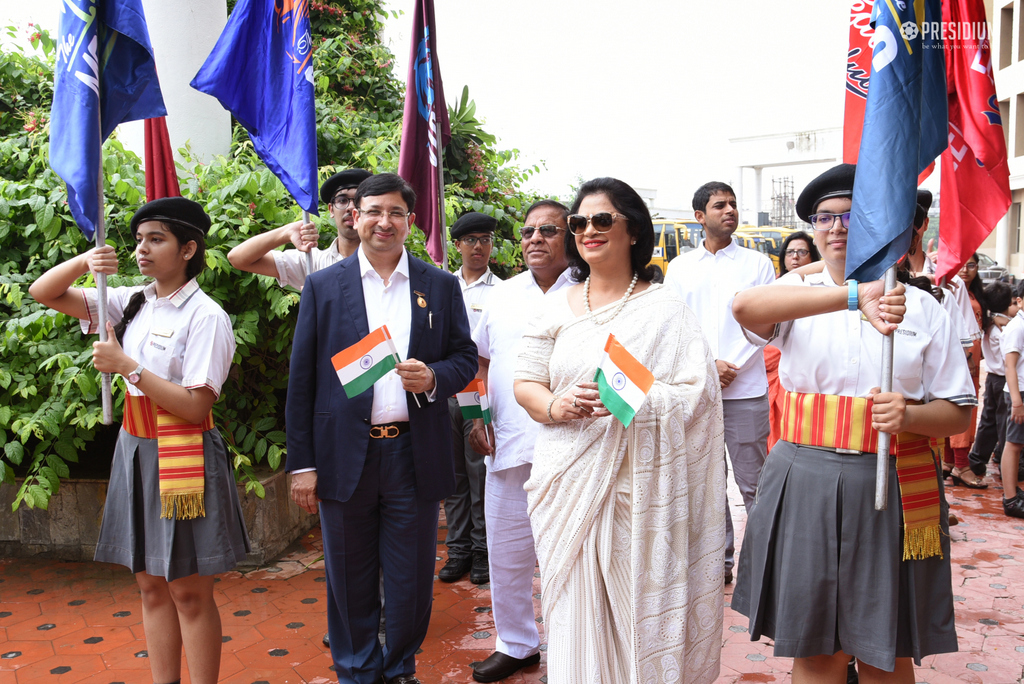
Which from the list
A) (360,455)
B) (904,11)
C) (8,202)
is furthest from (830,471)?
(8,202)

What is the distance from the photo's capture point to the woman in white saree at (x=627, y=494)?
7.88 ft

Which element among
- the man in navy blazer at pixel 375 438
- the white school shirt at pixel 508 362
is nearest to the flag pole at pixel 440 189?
the white school shirt at pixel 508 362

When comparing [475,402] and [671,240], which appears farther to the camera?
[671,240]

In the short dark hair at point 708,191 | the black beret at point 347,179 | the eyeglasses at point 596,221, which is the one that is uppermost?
the black beret at point 347,179

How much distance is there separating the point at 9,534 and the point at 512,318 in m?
3.82

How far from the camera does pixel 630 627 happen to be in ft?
7.86

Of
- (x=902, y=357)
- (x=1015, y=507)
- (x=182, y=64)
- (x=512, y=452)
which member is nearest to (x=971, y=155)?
(x=902, y=357)

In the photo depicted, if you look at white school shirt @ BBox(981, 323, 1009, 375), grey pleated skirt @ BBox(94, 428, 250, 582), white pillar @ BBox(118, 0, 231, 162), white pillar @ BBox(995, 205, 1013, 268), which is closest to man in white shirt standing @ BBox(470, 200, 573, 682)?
grey pleated skirt @ BBox(94, 428, 250, 582)

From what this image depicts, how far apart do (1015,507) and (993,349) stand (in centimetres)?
154

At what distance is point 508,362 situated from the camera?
361 cm

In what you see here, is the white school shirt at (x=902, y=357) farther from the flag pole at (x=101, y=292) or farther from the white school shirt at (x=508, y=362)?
the flag pole at (x=101, y=292)

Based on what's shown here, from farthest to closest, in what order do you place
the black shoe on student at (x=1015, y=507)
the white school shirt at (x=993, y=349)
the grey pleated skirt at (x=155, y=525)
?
the white school shirt at (x=993, y=349) < the black shoe on student at (x=1015, y=507) < the grey pleated skirt at (x=155, y=525)

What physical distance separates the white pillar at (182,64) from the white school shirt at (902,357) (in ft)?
18.2

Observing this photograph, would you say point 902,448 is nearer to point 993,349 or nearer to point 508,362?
point 508,362
